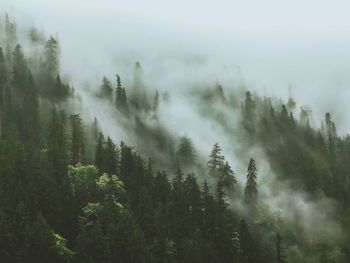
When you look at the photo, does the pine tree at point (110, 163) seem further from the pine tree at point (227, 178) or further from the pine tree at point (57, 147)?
the pine tree at point (227, 178)

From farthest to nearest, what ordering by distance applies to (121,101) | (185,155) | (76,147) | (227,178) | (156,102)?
(156,102), (121,101), (185,155), (227,178), (76,147)

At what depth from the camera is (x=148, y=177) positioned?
4038 inches

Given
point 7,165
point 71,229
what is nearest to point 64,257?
point 71,229

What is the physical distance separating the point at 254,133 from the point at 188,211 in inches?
3577

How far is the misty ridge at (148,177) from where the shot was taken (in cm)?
7612

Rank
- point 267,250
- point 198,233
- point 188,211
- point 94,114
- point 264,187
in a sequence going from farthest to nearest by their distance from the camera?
point 94,114
point 264,187
point 267,250
point 188,211
point 198,233

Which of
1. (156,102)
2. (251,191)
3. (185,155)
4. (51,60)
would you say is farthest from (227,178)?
(51,60)

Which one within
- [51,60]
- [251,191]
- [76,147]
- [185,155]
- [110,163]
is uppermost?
[51,60]

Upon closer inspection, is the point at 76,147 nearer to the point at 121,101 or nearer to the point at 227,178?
the point at 227,178

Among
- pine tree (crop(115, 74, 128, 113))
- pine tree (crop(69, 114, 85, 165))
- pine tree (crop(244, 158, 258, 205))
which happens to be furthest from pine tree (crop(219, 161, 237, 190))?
pine tree (crop(115, 74, 128, 113))

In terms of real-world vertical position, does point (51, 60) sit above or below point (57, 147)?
above

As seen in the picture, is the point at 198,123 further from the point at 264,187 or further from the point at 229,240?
the point at 229,240

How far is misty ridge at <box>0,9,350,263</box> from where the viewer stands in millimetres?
76125

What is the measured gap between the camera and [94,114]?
157500 millimetres
